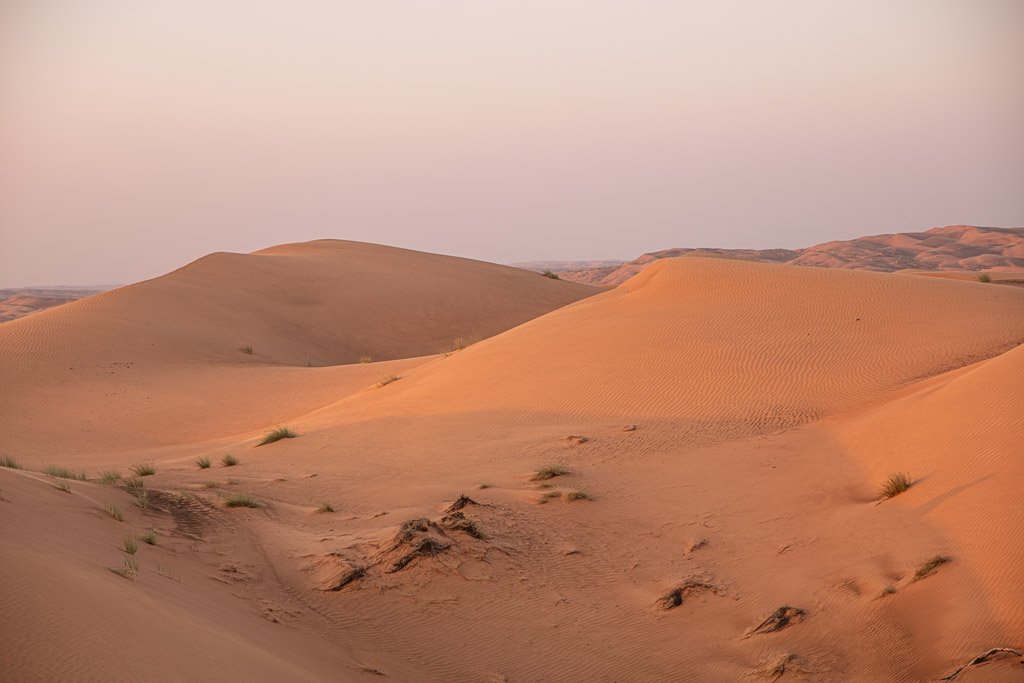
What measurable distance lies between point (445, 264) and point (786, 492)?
37549 mm

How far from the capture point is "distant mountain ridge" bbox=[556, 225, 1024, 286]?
205 ft

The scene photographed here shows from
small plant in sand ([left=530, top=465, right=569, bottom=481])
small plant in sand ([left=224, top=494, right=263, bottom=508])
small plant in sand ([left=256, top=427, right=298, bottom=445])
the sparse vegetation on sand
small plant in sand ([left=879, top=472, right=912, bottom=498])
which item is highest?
small plant in sand ([left=256, top=427, right=298, bottom=445])

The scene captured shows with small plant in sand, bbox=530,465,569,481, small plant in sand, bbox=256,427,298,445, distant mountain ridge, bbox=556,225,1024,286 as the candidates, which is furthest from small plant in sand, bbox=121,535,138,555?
distant mountain ridge, bbox=556,225,1024,286

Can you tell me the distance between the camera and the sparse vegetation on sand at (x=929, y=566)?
6750 millimetres

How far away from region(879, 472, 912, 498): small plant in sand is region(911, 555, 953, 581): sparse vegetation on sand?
64.1 inches

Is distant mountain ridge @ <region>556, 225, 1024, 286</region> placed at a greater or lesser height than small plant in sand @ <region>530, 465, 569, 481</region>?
greater

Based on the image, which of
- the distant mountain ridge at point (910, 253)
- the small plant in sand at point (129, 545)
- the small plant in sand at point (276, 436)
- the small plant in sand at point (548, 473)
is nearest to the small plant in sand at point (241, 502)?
the small plant in sand at point (129, 545)

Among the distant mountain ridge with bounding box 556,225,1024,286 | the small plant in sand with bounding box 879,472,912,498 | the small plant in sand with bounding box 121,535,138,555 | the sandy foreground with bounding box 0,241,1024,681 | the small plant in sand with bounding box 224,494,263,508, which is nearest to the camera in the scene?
the sandy foreground with bounding box 0,241,1024,681

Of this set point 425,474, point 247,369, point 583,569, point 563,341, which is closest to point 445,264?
point 247,369

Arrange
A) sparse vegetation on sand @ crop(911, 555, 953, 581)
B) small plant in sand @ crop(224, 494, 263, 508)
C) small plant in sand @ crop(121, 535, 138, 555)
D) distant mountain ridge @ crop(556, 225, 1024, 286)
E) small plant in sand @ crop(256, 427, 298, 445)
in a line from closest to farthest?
small plant in sand @ crop(121, 535, 138, 555) → sparse vegetation on sand @ crop(911, 555, 953, 581) → small plant in sand @ crop(224, 494, 263, 508) → small plant in sand @ crop(256, 427, 298, 445) → distant mountain ridge @ crop(556, 225, 1024, 286)

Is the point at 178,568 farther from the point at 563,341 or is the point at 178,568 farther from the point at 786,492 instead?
the point at 563,341

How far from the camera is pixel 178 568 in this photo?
6918 millimetres

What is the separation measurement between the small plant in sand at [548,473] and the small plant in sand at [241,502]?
3018 millimetres

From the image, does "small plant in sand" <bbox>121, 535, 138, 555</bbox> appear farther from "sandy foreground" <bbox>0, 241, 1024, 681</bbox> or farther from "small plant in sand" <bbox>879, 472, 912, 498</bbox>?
"small plant in sand" <bbox>879, 472, 912, 498</bbox>
